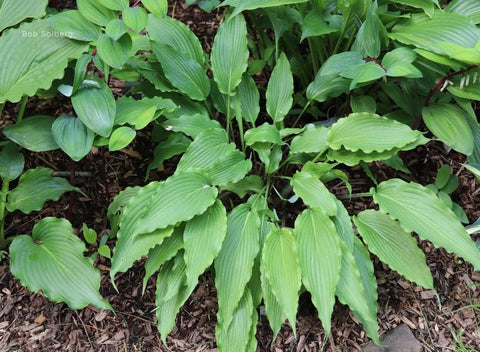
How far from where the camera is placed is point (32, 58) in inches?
70.7

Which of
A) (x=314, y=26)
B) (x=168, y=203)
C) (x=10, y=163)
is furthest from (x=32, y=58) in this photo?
(x=314, y=26)

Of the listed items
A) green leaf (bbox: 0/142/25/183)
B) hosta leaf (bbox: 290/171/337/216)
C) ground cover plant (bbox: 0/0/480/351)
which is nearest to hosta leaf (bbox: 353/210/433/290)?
ground cover plant (bbox: 0/0/480/351)

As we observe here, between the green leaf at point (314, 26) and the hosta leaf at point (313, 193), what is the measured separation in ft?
1.90

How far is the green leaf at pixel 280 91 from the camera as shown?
2.07m

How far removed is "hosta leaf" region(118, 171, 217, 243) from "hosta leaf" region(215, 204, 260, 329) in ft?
0.54

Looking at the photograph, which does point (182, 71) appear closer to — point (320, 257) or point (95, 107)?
point (95, 107)

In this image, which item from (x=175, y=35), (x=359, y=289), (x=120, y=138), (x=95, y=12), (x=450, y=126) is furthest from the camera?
(x=175, y=35)

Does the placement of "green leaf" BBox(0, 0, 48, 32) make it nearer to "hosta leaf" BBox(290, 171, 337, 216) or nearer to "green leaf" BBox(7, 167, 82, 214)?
"green leaf" BBox(7, 167, 82, 214)

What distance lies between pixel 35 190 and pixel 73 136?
33 centimetres

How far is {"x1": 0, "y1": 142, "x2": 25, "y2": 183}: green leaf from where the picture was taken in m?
1.91

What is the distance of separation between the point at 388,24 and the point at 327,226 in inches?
39.1

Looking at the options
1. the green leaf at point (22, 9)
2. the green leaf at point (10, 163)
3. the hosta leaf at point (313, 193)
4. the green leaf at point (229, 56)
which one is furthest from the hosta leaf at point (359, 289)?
the green leaf at point (22, 9)

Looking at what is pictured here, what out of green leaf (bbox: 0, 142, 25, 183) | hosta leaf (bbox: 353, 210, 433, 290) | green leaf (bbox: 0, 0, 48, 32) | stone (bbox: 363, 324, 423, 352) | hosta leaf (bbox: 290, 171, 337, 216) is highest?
green leaf (bbox: 0, 0, 48, 32)

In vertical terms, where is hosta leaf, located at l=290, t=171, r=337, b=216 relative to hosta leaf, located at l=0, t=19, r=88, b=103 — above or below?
below
